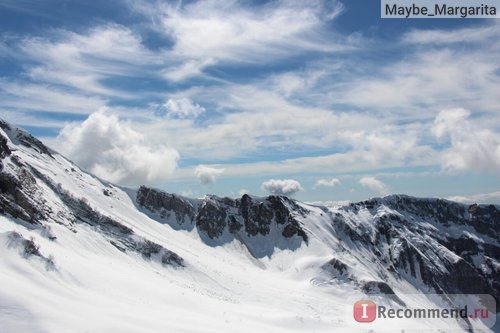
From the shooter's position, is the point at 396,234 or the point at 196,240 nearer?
the point at 196,240

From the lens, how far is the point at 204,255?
92.4m

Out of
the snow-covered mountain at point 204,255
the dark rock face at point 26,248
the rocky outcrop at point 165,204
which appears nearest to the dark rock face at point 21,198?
the snow-covered mountain at point 204,255

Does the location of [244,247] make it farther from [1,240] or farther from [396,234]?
[1,240]

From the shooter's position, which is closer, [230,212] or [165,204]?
[165,204]

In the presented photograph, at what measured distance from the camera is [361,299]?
95.9 m

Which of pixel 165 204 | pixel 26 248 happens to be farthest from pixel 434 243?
pixel 26 248

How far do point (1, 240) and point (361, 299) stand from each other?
79.5 meters

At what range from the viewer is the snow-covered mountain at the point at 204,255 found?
1257 inches

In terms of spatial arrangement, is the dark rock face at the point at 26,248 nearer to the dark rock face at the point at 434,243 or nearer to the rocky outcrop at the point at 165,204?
the rocky outcrop at the point at 165,204

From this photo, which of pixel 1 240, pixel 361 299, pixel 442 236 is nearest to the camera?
pixel 1 240

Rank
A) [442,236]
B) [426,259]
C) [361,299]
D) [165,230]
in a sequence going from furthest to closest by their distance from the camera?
1. [442,236]
2. [426,259]
3. [165,230]
4. [361,299]

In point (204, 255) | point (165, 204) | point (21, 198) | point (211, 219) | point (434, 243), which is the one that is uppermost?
point (165, 204)

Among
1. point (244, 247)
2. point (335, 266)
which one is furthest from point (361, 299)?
point (244, 247)

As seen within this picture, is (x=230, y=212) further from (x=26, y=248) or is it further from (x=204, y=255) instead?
(x=26, y=248)
